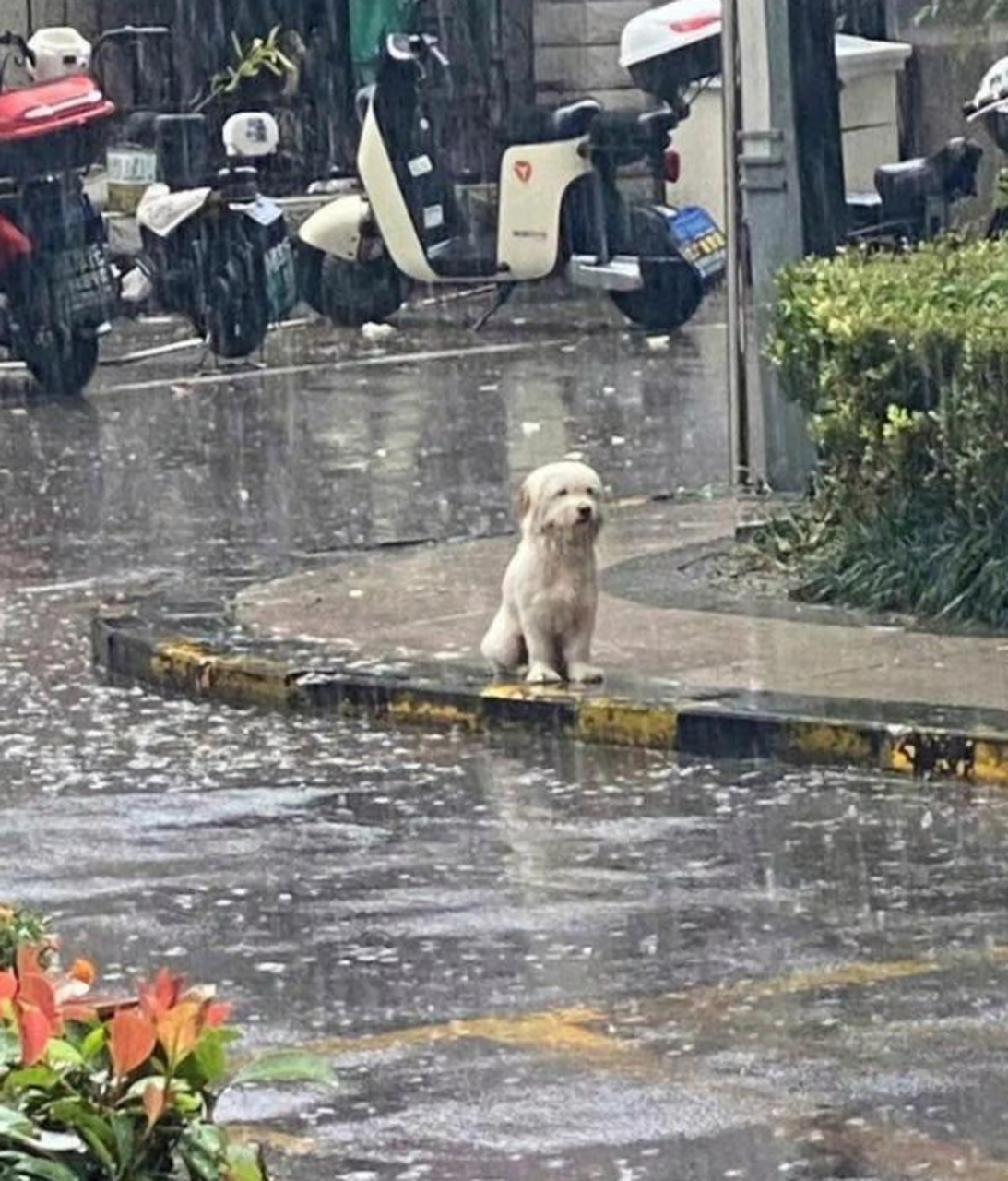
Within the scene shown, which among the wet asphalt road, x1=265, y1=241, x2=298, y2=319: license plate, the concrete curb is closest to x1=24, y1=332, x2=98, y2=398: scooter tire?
x1=265, y1=241, x2=298, y2=319: license plate

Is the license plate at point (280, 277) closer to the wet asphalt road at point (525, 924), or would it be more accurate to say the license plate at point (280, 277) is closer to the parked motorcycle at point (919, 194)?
the parked motorcycle at point (919, 194)

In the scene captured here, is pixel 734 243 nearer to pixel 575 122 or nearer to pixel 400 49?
pixel 575 122

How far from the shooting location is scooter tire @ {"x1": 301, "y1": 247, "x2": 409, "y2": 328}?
82.0 feet

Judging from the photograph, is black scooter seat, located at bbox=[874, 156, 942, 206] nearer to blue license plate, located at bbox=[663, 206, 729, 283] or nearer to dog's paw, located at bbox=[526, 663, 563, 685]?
blue license plate, located at bbox=[663, 206, 729, 283]

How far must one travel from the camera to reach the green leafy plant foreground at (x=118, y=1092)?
4102mm

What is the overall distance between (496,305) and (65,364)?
452 cm

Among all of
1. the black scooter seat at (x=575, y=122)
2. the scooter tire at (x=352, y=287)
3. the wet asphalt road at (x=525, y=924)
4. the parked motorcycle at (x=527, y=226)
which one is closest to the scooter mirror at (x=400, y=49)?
the parked motorcycle at (x=527, y=226)

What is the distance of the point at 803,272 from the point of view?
1386 cm

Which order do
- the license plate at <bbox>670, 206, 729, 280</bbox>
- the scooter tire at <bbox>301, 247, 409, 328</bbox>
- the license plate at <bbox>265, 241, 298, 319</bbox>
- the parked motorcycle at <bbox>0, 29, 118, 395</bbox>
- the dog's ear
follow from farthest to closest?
the scooter tire at <bbox>301, 247, 409, 328</bbox> < the license plate at <bbox>670, 206, 729, 280</bbox> < the license plate at <bbox>265, 241, 298, 319</bbox> < the parked motorcycle at <bbox>0, 29, 118, 395</bbox> < the dog's ear

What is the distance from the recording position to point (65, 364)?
71.8 feet

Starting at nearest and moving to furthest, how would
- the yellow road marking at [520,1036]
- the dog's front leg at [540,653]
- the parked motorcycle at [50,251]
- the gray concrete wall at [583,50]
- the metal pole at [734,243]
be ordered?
1. the yellow road marking at [520,1036]
2. the dog's front leg at [540,653]
3. the metal pole at [734,243]
4. the parked motorcycle at [50,251]
5. the gray concrete wall at [583,50]

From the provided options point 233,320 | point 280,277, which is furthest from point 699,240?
point 233,320

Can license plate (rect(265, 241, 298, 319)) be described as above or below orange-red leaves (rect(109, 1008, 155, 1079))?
below

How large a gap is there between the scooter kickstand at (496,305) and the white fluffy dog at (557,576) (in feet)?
45.4
